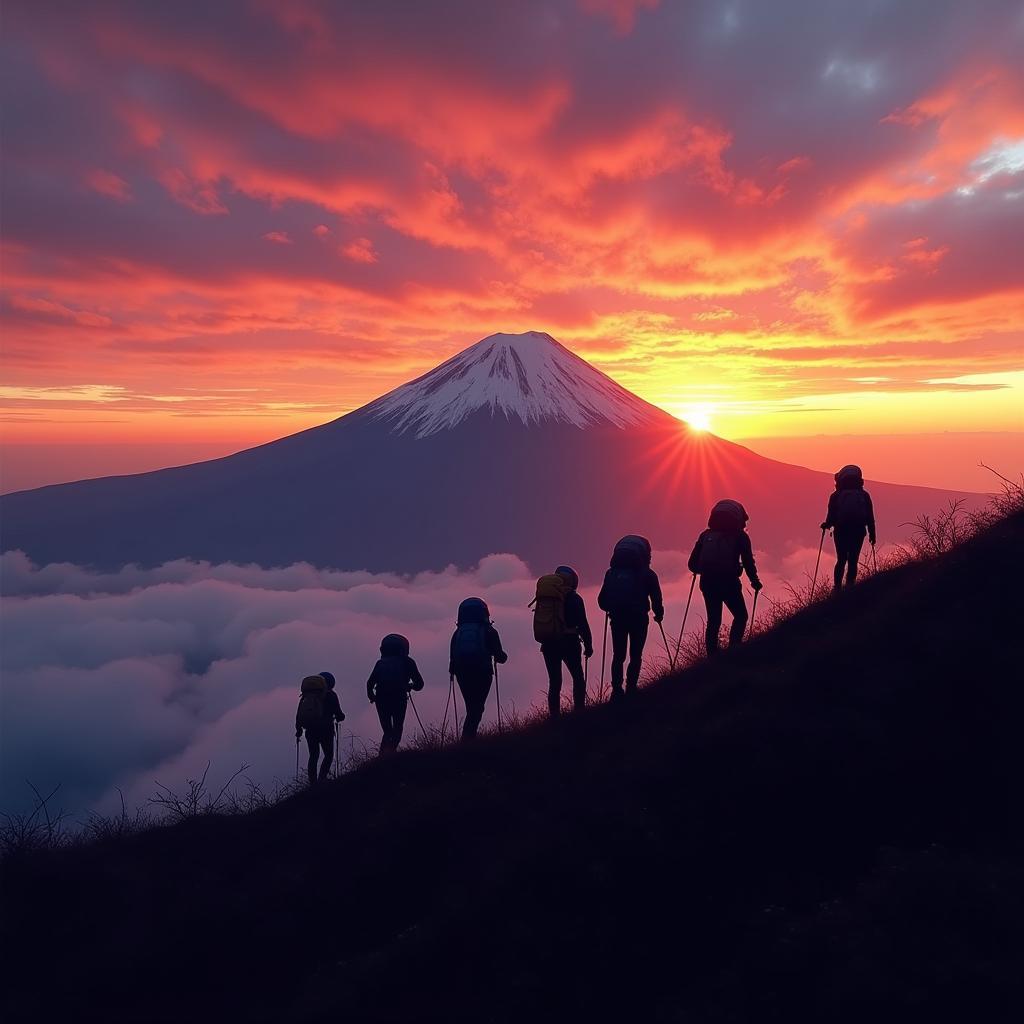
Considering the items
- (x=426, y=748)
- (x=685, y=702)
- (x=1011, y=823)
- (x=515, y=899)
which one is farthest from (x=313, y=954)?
(x=1011, y=823)

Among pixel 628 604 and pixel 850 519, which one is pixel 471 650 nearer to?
pixel 628 604

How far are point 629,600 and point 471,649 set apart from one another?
106 inches

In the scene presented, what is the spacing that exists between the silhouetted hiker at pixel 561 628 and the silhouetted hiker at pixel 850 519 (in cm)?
427

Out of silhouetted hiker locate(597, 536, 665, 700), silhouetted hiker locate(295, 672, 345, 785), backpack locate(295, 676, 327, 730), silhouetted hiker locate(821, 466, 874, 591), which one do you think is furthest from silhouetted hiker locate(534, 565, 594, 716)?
backpack locate(295, 676, 327, 730)

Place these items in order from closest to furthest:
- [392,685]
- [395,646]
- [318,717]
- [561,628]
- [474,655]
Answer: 1. [561,628]
2. [474,655]
3. [392,685]
4. [395,646]
5. [318,717]

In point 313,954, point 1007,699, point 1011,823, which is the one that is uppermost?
point 1007,699

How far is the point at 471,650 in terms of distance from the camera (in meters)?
10.9

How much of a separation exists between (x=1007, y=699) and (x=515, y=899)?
4.69 m

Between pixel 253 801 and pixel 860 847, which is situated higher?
pixel 860 847

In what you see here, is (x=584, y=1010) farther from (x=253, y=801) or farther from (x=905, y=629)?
(x=253, y=801)

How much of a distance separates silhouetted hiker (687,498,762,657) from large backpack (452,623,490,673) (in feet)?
11.3

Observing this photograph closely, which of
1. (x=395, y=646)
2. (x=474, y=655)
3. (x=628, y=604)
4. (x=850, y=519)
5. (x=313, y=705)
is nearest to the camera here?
(x=628, y=604)

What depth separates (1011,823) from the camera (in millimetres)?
5117

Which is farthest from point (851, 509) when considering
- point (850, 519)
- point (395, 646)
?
point (395, 646)
